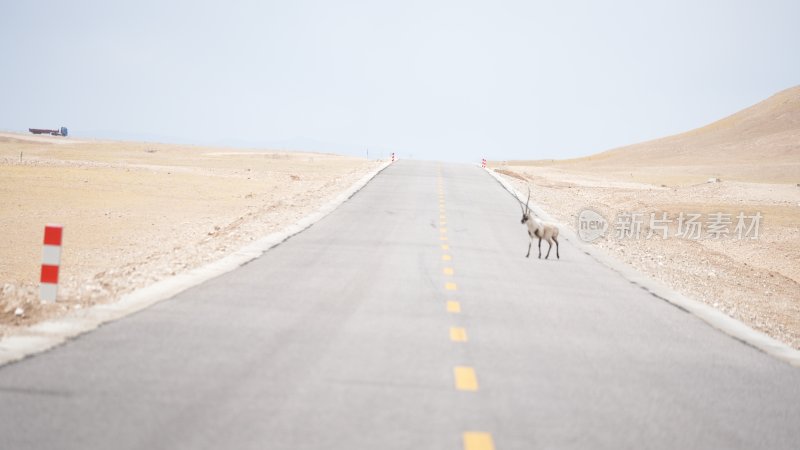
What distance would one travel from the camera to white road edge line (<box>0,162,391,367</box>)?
22.8ft

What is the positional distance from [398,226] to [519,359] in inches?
484

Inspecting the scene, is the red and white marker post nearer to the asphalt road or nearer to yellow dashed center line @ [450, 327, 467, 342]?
the asphalt road

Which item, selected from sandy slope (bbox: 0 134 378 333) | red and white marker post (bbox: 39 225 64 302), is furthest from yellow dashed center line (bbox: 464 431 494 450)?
red and white marker post (bbox: 39 225 64 302)

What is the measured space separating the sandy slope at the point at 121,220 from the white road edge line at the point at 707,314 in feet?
25.0

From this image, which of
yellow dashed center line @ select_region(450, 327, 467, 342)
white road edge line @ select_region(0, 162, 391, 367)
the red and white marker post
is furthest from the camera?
the red and white marker post

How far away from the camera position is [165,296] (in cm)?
959

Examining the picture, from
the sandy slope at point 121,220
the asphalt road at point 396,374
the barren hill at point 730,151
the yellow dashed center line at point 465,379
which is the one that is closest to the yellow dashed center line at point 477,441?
the asphalt road at point 396,374

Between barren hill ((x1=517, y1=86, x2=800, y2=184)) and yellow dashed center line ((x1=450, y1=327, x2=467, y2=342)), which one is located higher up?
barren hill ((x1=517, y1=86, x2=800, y2=184))

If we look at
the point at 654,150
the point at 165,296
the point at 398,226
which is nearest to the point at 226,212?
the point at 398,226

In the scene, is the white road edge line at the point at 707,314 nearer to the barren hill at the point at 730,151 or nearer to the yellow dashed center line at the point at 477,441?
the yellow dashed center line at the point at 477,441

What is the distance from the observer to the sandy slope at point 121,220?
1137cm

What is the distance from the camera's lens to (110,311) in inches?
338

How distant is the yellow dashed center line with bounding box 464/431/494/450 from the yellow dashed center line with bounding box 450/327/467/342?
2.75m

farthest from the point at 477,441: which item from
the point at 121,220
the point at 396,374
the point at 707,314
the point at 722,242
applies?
the point at 722,242
